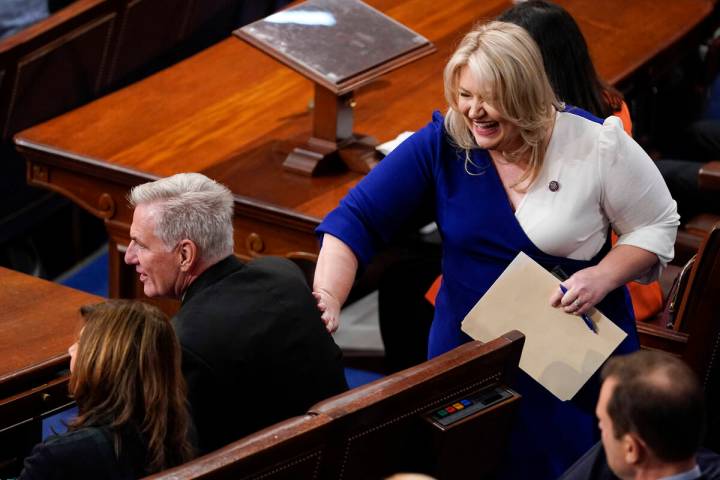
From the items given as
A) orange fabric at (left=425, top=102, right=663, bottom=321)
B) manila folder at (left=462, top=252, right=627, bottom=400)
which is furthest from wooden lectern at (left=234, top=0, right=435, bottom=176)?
manila folder at (left=462, top=252, right=627, bottom=400)

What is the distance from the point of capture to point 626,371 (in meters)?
2.35

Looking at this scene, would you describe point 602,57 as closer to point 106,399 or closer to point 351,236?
point 351,236

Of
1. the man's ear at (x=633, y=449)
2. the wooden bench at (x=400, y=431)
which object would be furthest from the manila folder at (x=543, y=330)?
the man's ear at (x=633, y=449)

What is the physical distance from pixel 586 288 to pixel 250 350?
0.69 meters

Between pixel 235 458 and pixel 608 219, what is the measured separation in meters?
1.03

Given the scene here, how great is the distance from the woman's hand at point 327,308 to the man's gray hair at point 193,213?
0.23 m

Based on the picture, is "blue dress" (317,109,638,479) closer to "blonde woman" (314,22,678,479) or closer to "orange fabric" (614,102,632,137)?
"blonde woman" (314,22,678,479)

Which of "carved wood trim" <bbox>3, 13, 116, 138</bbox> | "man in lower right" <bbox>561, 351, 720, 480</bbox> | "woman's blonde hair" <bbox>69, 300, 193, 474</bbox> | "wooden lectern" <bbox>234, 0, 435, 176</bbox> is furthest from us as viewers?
"carved wood trim" <bbox>3, 13, 116, 138</bbox>

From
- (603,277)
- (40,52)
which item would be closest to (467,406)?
(603,277)

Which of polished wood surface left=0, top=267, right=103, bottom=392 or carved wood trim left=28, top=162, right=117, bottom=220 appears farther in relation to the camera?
carved wood trim left=28, top=162, right=117, bottom=220

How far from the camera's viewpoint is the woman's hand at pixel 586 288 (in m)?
2.91

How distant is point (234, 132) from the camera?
14.6 feet

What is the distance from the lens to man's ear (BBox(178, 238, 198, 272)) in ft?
9.95

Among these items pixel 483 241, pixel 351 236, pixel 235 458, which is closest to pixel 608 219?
pixel 483 241
